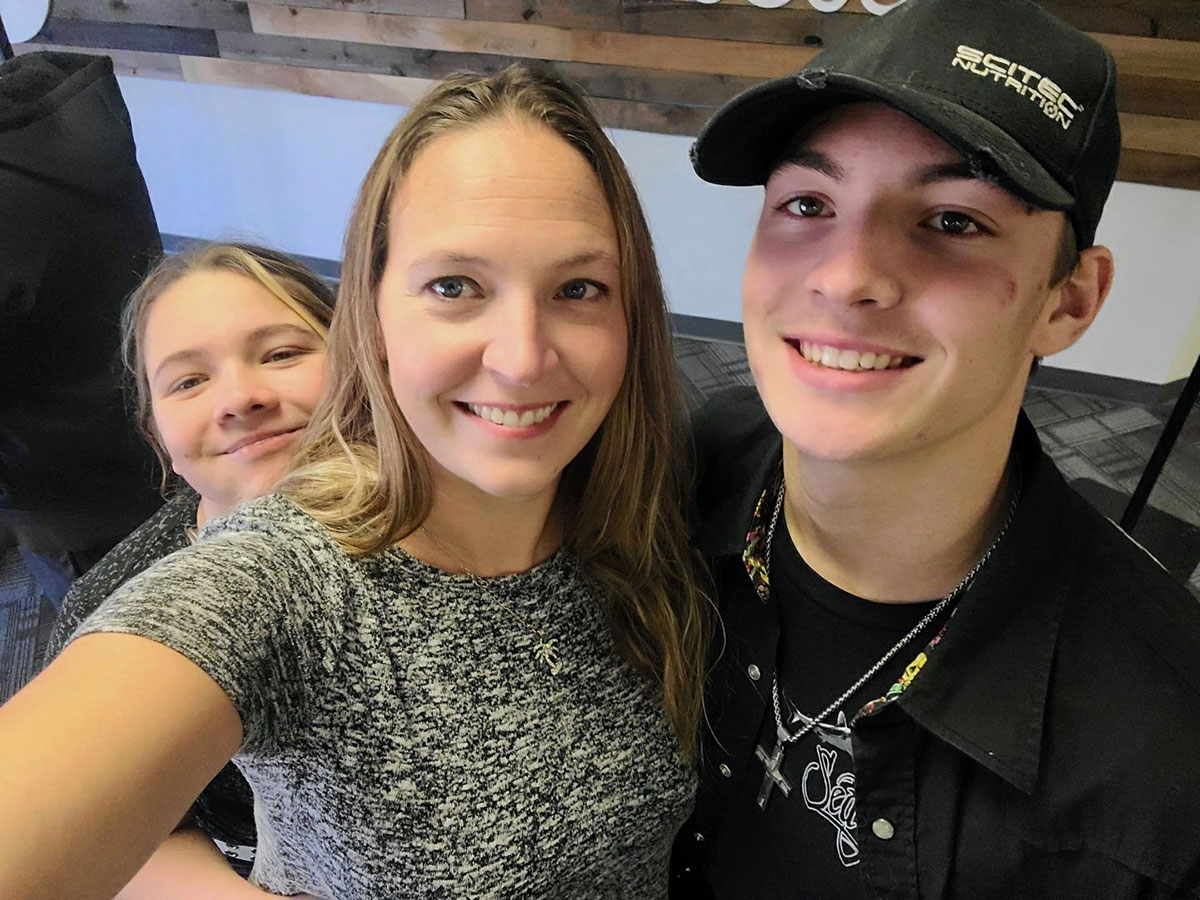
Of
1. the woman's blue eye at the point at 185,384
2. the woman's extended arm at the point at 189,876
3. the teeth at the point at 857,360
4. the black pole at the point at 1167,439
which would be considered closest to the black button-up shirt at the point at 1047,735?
the teeth at the point at 857,360

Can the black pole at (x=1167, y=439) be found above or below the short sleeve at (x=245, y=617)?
below

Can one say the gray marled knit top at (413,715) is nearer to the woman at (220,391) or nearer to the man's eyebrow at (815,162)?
the woman at (220,391)

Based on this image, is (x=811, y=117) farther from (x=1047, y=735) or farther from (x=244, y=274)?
(x=244, y=274)

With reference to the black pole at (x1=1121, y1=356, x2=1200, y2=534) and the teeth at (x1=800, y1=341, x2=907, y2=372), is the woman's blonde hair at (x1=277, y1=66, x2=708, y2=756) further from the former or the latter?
the black pole at (x1=1121, y1=356, x2=1200, y2=534)

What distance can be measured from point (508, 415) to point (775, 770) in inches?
22.8

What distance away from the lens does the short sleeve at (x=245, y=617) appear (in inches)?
29.4

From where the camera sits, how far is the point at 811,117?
3.12 feet

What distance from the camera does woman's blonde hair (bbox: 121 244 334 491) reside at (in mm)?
1438

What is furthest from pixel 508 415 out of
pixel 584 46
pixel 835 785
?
pixel 584 46

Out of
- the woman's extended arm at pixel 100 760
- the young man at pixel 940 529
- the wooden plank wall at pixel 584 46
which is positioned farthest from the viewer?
the wooden plank wall at pixel 584 46

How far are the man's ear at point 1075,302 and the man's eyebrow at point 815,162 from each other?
0.29 meters

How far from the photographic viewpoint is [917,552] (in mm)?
1059

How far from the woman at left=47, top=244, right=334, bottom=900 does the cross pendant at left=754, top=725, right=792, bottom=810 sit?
780 mm

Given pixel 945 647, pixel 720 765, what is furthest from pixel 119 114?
pixel 945 647
